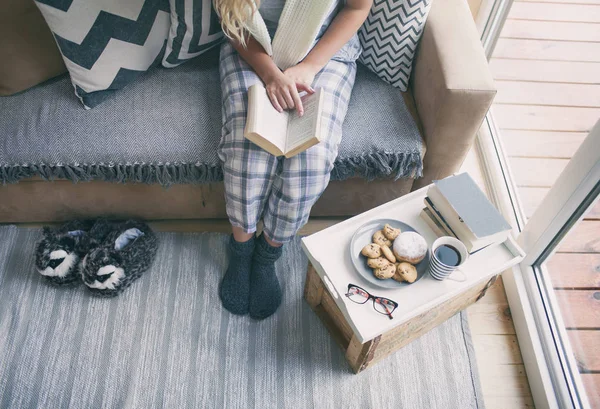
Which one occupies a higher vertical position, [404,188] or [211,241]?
[404,188]

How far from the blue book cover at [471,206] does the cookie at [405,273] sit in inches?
6.4

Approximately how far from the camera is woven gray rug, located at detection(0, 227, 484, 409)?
1284 millimetres

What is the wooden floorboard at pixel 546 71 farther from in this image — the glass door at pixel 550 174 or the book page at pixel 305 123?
the book page at pixel 305 123

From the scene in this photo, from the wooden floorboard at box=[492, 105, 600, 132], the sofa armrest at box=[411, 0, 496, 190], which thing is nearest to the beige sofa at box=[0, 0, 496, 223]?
the sofa armrest at box=[411, 0, 496, 190]

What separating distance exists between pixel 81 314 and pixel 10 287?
25 cm

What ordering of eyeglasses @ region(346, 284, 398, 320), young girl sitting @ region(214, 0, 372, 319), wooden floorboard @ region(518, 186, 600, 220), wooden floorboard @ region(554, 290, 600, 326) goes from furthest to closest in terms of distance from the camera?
wooden floorboard @ region(518, 186, 600, 220) → wooden floorboard @ region(554, 290, 600, 326) → young girl sitting @ region(214, 0, 372, 319) → eyeglasses @ region(346, 284, 398, 320)

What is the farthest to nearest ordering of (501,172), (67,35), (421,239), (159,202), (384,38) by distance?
(501,172) < (159,202) < (384,38) < (67,35) < (421,239)

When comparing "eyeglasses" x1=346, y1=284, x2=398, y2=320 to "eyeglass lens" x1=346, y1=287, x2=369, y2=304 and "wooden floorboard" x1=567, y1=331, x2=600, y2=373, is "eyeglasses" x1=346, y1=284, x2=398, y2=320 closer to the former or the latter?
"eyeglass lens" x1=346, y1=287, x2=369, y2=304

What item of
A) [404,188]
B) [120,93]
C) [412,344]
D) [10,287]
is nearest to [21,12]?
[120,93]

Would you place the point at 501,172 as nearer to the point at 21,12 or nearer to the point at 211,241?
the point at 211,241


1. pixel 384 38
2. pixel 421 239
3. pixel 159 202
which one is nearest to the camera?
pixel 421 239

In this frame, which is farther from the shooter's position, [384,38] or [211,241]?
[211,241]

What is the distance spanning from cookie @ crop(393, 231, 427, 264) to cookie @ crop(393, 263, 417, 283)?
0.01 metres

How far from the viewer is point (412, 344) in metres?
1.38
